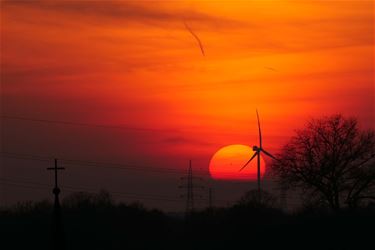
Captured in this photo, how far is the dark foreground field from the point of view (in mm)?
88750

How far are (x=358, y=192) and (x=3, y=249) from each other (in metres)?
47.8

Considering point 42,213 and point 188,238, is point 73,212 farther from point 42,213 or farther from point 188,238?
point 188,238

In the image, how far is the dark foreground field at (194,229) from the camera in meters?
88.8

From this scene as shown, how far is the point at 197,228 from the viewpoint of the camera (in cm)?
12875

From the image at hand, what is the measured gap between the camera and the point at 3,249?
367ft

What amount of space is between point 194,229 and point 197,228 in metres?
0.49

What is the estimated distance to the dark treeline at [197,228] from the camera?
292ft

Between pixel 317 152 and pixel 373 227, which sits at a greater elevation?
pixel 317 152

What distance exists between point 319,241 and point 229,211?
142 feet

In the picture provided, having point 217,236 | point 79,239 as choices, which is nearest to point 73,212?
point 79,239

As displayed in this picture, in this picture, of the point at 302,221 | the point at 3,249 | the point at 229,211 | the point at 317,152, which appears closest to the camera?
the point at 302,221

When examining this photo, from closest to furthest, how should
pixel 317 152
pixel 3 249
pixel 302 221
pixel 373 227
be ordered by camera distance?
1. pixel 373 227
2. pixel 302 221
3. pixel 317 152
4. pixel 3 249

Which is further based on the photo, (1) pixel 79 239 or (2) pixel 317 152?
(1) pixel 79 239

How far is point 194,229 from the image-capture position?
129 metres
